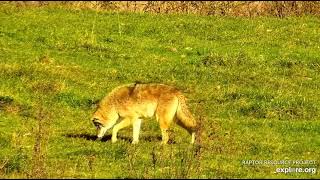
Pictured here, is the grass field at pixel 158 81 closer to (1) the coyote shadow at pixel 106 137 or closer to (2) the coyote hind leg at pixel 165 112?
(1) the coyote shadow at pixel 106 137

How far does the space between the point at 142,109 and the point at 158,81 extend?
5866mm

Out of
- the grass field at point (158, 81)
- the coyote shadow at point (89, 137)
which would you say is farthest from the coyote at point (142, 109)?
the grass field at point (158, 81)

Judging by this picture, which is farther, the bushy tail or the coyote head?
the coyote head

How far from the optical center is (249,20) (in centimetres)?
2753

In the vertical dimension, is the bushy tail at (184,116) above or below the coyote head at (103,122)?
above

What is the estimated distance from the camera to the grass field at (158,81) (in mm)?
13016

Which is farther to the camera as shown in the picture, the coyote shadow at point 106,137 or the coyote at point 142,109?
the coyote shadow at point 106,137

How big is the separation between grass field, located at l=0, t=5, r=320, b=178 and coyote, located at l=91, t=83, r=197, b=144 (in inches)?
13.5

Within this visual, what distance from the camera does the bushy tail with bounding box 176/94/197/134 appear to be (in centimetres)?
1448

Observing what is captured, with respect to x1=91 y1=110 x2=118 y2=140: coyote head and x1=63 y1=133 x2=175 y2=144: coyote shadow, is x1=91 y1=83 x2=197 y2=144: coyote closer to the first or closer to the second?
x1=91 y1=110 x2=118 y2=140: coyote head

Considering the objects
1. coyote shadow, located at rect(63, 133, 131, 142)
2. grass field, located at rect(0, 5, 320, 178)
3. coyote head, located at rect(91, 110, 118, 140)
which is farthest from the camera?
coyote shadow, located at rect(63, 133, 131, 142)

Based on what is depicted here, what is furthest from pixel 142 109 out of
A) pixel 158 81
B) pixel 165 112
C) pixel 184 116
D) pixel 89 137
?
pixel 158 81

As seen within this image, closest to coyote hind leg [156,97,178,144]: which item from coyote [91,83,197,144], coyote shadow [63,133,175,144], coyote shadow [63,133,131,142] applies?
coyote [91,83,197,144]

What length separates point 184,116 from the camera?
1455 cm
